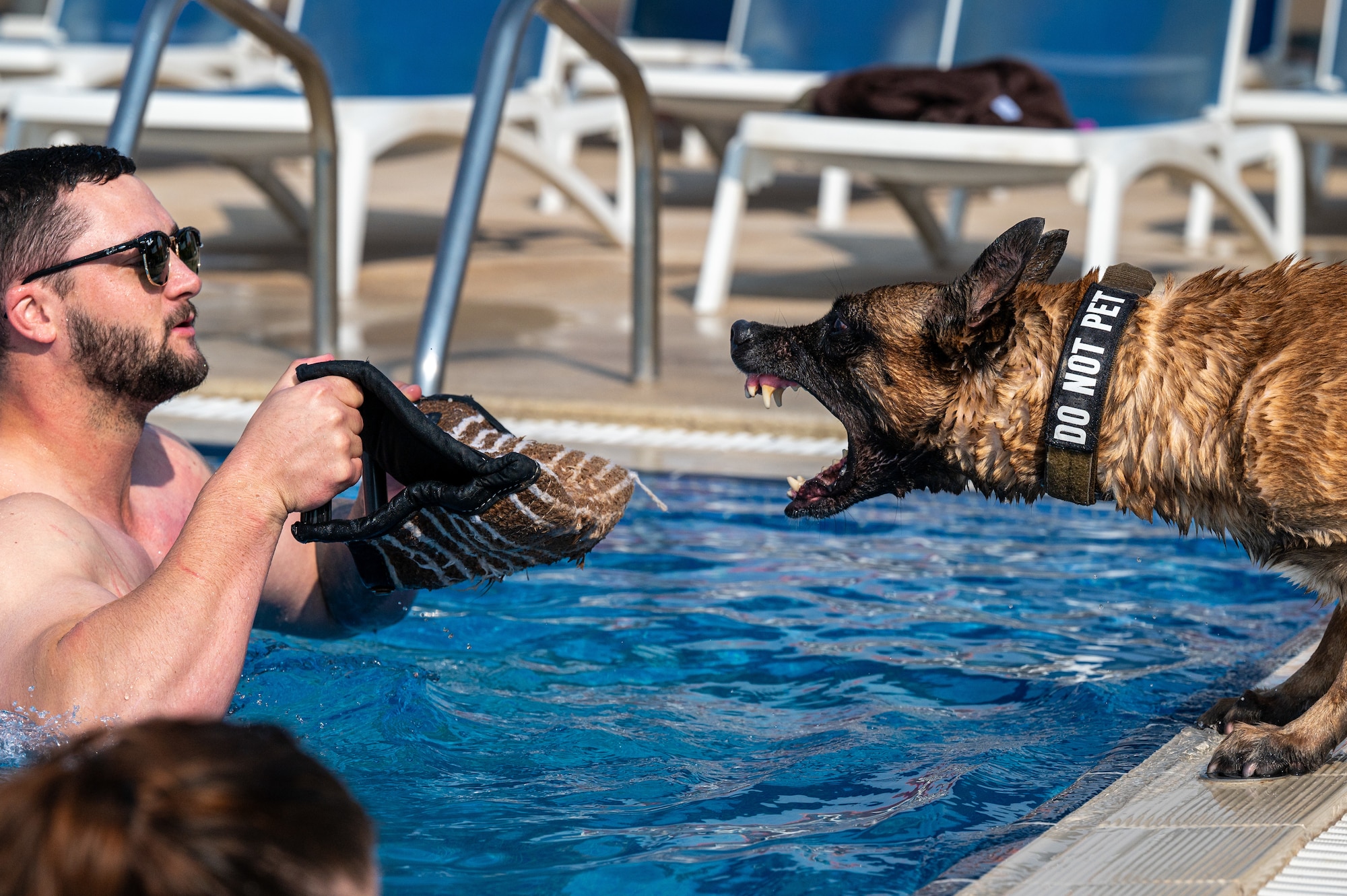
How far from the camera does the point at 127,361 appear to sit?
2809 millimetres

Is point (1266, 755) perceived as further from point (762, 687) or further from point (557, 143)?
point (557, 143)

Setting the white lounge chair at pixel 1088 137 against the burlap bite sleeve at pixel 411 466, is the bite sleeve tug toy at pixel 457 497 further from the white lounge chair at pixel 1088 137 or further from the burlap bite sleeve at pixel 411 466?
the white lounge chair at pixel 1088 137

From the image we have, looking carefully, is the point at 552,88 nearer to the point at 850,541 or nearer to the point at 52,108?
the point at 52,108

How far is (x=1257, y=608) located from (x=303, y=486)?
2.89m

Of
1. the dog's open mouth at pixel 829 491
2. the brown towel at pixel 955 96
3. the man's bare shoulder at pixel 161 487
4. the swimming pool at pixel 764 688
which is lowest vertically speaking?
the swimming pool at pixel 764 688

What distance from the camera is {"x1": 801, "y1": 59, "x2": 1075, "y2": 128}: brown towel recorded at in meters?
7.39

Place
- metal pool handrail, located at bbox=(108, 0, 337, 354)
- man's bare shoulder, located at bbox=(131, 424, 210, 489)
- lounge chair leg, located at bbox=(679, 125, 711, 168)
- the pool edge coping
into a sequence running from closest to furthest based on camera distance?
the pool edge coping < man's bare shoulder, located at bbox=(131, 424, 210, 489) < metal pool handrail, located at bbox=(108, 0, 337, 354) < lounge chair leg, located at bbox=(679, 125, 711, 168)

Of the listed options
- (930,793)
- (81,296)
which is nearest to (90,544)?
(81,296)

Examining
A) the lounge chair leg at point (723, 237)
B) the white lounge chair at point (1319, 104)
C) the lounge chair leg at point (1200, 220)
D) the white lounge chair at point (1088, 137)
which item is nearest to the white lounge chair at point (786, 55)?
the white lounge chair at point (1088, 137)

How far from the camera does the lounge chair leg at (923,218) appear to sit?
28.9ft

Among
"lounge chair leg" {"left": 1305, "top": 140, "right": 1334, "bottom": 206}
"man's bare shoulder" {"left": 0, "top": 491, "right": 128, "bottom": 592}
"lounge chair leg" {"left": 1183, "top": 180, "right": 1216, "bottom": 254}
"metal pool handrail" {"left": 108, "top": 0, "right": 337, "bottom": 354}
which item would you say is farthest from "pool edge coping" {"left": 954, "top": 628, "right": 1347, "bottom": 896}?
"lounge chair leg" {"left": 1305, "top": 140, "right": 1334, "bottom": 206}

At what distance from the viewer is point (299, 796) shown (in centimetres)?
121

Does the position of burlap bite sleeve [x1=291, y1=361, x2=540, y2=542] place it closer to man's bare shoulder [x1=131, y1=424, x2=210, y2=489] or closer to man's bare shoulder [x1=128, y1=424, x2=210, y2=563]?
man's bare shoulder [x1=128, y1=424, x2=210, y2=563]

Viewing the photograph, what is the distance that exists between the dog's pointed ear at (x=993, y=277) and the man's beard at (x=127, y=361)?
4.87ft
